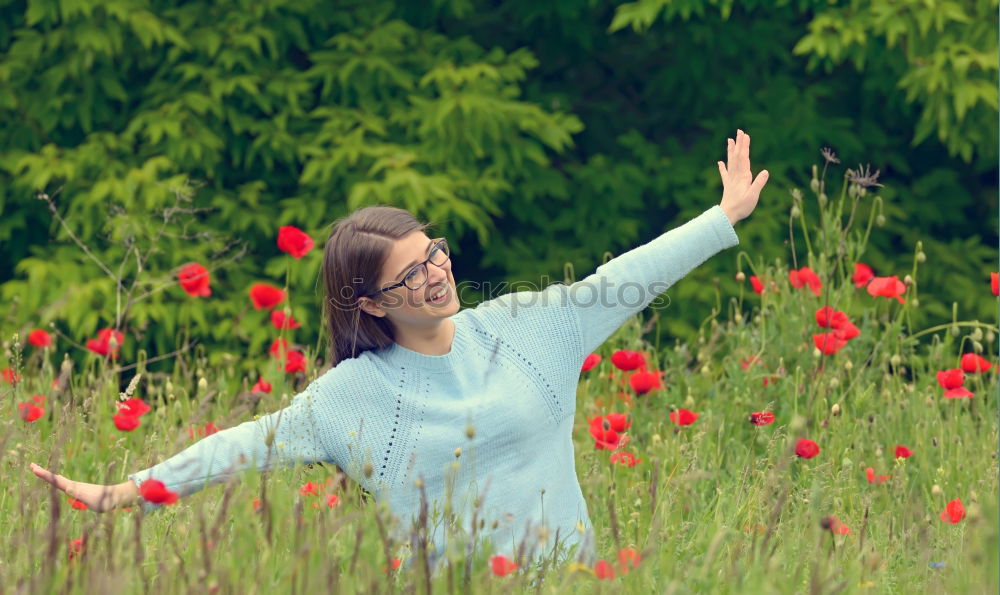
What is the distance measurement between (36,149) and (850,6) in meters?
3.93

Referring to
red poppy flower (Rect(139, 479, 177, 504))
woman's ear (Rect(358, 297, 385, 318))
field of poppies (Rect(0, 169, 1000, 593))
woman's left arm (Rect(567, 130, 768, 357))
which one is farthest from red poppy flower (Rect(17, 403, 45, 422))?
woman's left arm (Rect(567, 130, 768, 357))

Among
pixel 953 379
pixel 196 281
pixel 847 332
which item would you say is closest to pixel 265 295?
pixel 196 281

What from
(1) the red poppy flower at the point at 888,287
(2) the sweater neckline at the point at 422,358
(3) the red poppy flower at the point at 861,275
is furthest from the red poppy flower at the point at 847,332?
(2) the sweater neckline at the point at 422,358

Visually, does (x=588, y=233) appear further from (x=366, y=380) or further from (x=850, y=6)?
(x=366, y=380)

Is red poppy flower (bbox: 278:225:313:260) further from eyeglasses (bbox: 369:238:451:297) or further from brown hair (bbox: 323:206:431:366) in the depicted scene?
eyeglasses (bbox: 369:238:451:297)

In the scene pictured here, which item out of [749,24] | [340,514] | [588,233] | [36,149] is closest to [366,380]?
[340,514]

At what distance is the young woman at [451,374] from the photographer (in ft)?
7.48

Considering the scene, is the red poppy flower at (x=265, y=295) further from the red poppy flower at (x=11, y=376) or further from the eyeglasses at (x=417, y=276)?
the eyeglasses at (x=417, y=276)

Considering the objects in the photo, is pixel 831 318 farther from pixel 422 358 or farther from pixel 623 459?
pixel 422 358

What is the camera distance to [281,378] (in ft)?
11.1

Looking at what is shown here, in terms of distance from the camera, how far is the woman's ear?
237 centimetres

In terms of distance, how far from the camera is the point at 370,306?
2373mm

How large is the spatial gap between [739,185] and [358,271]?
84 centimetres

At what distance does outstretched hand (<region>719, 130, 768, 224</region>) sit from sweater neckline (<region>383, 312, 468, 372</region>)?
651 millimetres
